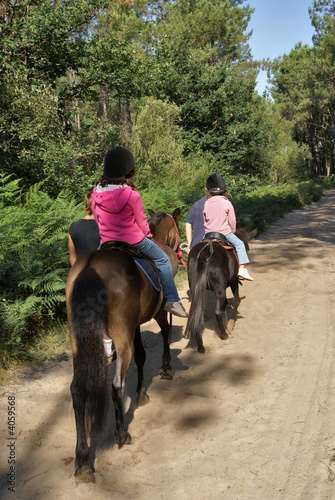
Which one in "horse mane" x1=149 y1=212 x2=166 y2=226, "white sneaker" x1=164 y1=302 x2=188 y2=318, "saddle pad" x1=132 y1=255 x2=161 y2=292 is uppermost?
"horse mane" x1=149 y1=212 x2=166 y2=226

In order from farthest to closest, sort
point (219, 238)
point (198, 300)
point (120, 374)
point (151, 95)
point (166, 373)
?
point (151, 95) < point (219, 238) < point (198, 300) < point (166, 373) < point (120, 374)

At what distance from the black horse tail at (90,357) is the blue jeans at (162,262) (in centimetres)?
92

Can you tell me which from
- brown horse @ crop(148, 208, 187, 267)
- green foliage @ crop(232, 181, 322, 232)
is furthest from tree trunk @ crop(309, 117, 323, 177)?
brown horse @ crop(148, 208, 187, 267)

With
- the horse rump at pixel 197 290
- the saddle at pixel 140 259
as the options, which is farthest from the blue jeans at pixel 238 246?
the saddle at pixel 140 259

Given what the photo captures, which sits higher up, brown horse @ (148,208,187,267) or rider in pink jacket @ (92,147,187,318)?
rider in pink jacket @ (92,147,187,318)

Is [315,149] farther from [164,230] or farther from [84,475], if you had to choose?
[84,475]

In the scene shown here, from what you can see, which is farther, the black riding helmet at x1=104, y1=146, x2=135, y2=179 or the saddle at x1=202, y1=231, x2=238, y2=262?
the saddle at x1=202, y1=231, x2=238, y2=262

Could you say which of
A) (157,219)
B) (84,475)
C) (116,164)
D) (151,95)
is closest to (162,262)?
(116,164)

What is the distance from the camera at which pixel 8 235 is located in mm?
6621

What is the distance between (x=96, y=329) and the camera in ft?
11.0

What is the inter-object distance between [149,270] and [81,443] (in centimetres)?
171

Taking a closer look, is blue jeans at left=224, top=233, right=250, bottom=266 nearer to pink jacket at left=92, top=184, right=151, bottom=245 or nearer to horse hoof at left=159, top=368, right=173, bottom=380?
horse hoof at left=159, top=368, right=173, bottom=380

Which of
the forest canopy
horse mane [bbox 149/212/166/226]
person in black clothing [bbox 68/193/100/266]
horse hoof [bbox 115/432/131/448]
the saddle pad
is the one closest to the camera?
horse hoof [bbox 115/432/131/448]

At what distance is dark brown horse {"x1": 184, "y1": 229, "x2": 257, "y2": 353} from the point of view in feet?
19.2
